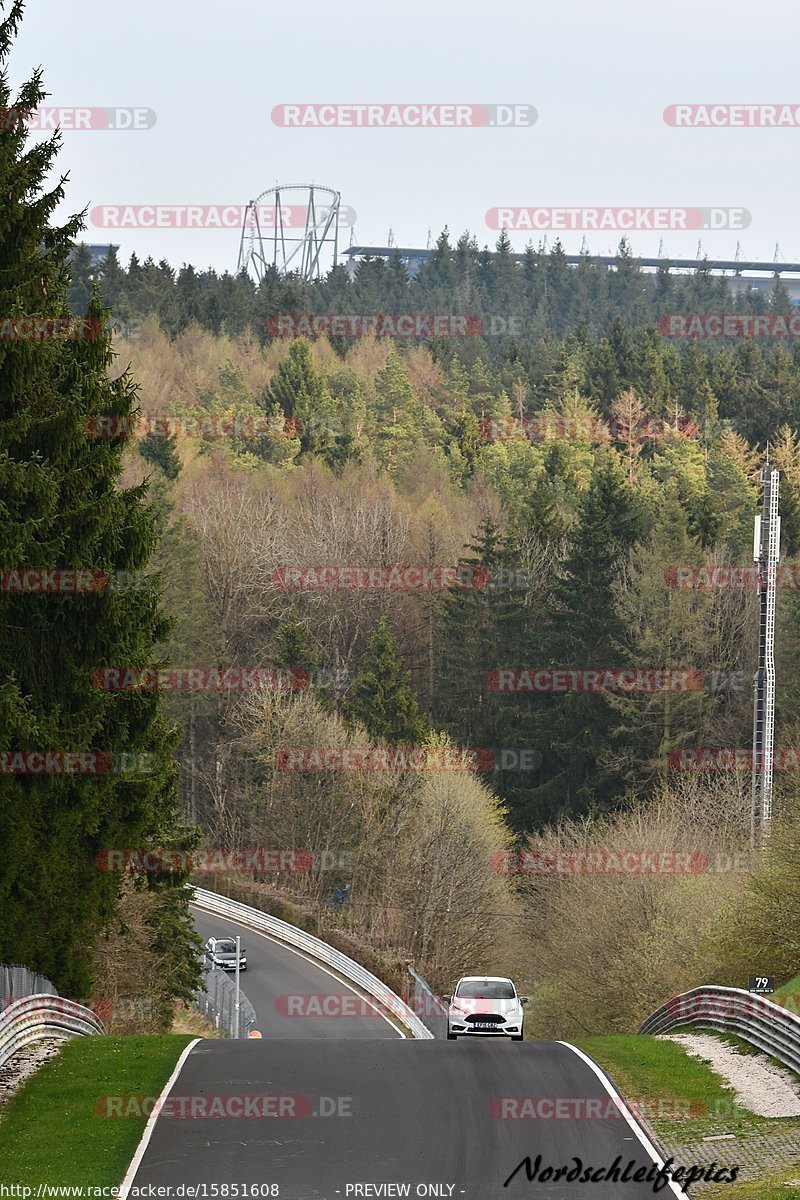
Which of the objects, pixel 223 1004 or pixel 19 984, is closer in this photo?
pixel 19 984

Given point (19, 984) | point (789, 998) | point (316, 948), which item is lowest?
point (316, 948)

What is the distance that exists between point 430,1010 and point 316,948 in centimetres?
1149

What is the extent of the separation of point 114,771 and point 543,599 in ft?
183

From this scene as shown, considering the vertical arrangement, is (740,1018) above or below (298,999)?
above

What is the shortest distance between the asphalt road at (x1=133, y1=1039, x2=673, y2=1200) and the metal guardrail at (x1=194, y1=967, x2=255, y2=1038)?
18.8 metres

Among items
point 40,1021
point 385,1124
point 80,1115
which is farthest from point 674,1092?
point 40,1021

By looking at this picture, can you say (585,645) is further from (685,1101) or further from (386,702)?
(685,1101)

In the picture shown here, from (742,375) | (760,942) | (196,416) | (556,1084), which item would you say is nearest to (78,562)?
(556,1084)

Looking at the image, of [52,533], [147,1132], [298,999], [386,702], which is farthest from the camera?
[386,702]

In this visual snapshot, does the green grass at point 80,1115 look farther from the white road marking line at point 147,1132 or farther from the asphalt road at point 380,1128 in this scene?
the asphalt road at point 380,1128

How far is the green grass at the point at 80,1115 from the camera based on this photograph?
14.8 metres

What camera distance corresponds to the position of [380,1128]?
1647cm

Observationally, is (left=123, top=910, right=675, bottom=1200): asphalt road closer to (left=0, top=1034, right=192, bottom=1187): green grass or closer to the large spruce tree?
(left=0, top=1034, right=192, bottom=1187): green grass

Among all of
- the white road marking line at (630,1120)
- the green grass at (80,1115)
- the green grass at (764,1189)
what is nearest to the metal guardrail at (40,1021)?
the green grass at (80,1115)
